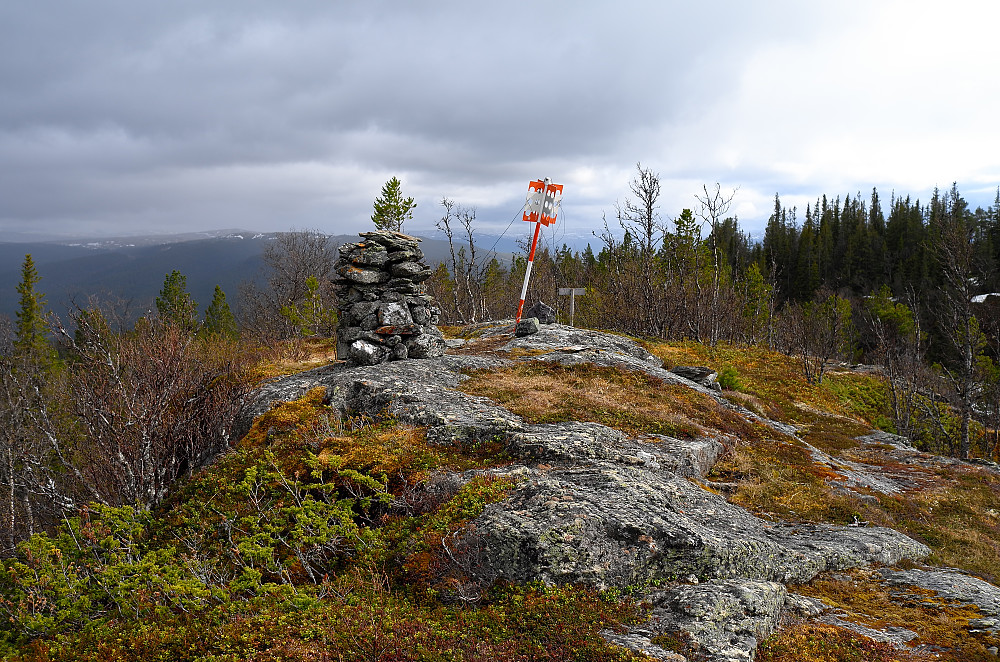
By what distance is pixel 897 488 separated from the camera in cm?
1088

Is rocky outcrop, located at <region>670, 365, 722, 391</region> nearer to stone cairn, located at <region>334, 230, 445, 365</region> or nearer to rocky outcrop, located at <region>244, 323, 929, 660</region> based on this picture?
rocky outcrop, located at <region>244, 323, 929, 660</region>

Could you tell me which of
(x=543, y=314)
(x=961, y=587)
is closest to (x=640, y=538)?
(x=961, y=587)

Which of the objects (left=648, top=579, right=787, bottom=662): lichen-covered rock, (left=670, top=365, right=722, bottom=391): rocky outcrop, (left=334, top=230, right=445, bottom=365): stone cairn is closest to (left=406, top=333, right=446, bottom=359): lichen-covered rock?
(left=334, top=230, right=445, bottom=365): stone cairn

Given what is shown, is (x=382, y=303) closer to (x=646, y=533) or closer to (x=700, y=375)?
(x=646, y=533)

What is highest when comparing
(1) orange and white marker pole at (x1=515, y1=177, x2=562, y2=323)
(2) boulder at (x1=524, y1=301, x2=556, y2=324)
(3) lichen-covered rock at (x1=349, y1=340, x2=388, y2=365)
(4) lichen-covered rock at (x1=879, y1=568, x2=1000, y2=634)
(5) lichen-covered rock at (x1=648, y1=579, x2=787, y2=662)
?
(1) orange and white marker pole at (x1=515, y1=177, x2=562, y2=323)

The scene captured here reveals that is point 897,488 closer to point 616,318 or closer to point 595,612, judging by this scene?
point 595,612

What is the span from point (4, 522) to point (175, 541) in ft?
62.2

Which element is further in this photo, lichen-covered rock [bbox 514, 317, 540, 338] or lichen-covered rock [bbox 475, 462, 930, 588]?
lichen-covered rock [bbox 514, 317, 540, 338]

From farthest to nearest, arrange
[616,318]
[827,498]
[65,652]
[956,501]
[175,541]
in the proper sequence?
[616,318] → [956,501] → [827,498] → [175,541] → [65,652]

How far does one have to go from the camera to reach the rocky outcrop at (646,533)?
530 cm

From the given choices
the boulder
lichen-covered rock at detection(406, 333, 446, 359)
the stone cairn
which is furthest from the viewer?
the boulder

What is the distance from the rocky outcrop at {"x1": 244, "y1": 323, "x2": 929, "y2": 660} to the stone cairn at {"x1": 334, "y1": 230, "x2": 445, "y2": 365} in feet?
13.2

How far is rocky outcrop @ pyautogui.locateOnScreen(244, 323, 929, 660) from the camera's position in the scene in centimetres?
530

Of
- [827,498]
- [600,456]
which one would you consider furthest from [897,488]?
[600,456]
